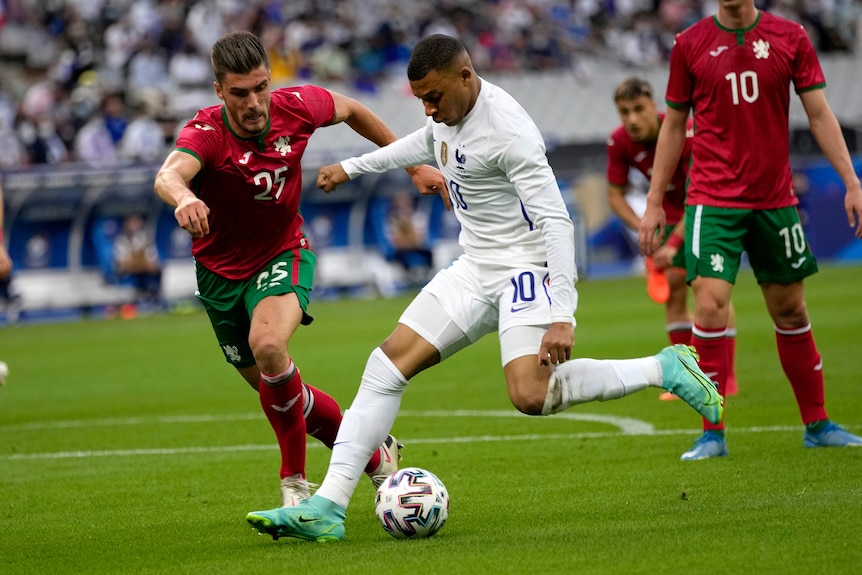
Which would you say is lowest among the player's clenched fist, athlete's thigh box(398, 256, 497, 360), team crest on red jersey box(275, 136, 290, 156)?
athlete's thigh box(398, 256, 497, 360)

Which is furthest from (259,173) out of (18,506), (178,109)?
(178,109)

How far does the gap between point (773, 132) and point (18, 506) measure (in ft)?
15.0

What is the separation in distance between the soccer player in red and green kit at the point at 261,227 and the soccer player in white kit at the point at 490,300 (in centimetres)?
60

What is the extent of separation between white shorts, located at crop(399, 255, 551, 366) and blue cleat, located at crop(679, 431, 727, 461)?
2.02 m

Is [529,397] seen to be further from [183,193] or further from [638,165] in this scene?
[638,165]

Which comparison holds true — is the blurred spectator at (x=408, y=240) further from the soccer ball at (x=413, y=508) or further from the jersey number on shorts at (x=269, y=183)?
the soccer ball at (x=413, y=508)

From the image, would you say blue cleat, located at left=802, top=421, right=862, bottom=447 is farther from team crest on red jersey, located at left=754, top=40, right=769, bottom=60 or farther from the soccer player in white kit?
team crest on red jersey, located at left=754, top=40, right=769, bottom=60

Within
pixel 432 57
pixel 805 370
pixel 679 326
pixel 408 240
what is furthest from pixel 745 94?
pixel 408 240

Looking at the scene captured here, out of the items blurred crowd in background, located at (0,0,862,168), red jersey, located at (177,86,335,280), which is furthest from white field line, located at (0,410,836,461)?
blurred crowd in background, located at (0,0,862,168)

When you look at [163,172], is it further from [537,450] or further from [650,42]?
[650,42]

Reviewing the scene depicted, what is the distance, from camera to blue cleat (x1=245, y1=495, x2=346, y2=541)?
18.4 feet

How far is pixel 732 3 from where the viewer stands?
23.9ft

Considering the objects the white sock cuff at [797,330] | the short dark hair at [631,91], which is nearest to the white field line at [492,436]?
the white sock cuff at [797,330]

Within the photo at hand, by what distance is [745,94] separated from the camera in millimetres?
7363
